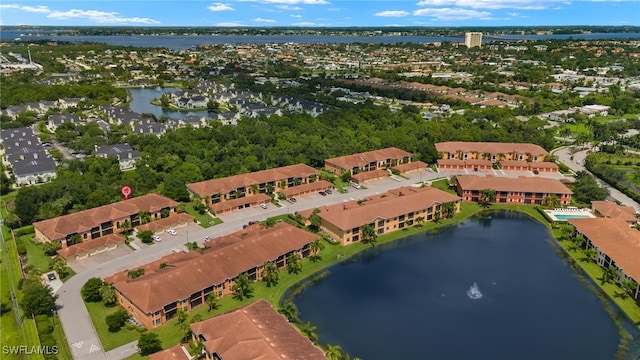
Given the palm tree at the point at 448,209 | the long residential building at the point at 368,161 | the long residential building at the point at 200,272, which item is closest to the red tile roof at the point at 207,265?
the long residential building at the point at 200,272

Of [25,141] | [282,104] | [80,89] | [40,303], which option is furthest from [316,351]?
[80,89]

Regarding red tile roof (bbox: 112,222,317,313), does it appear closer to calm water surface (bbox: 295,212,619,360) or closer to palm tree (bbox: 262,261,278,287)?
palm tree (bbox: 262,261,278,287)

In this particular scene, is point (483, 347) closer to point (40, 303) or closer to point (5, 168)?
point (40, 303)

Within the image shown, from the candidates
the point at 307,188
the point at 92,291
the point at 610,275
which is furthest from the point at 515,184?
the point at 92,291

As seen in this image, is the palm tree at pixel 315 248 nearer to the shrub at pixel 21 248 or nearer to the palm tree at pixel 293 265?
the palm tree at pixel 293 265

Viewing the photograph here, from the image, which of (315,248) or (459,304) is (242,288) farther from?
(459,304)

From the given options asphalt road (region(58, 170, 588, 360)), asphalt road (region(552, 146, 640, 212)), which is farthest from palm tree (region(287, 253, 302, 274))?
asphalt road (region(552, 146, 640, 212))
